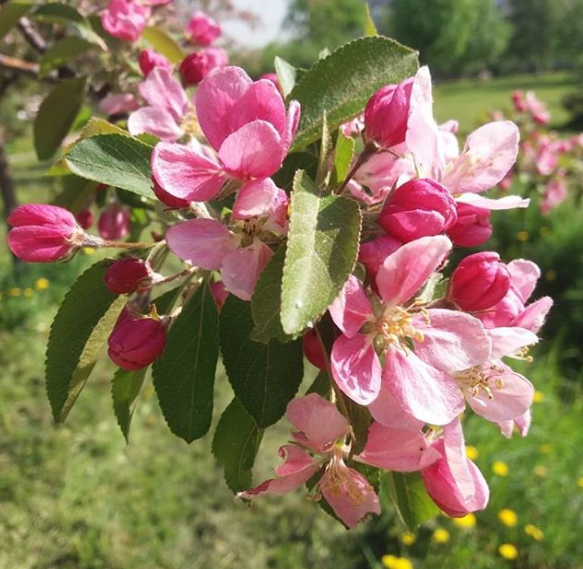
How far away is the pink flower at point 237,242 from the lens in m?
0.62

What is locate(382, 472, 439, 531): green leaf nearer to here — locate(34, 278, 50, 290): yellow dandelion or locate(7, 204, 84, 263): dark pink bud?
locate(7, 204, 84, 263): dark pink bud

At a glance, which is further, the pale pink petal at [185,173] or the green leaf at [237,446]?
the green leaf at [237,446]

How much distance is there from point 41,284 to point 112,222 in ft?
10.9

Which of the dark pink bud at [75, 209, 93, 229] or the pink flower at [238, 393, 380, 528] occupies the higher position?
the pink flower at [238, 393, 380, 528]

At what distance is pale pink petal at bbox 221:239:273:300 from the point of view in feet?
2.02

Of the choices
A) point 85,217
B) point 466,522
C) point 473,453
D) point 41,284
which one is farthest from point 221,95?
point 41,284

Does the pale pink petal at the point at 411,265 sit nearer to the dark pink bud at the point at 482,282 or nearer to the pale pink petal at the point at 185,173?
the dark pink bud at the point at 482,282

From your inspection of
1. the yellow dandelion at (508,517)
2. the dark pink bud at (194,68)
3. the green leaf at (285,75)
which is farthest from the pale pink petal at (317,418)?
the yellow dandelion at (508,517)

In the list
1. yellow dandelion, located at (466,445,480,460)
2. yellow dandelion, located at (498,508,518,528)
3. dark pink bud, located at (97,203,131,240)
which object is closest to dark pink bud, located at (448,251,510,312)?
dark pink bud, located at (97,203,131,240)

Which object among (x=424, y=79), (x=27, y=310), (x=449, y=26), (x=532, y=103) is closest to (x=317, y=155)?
(x=424, y=79)

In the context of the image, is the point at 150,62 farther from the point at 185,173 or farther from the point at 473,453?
the point at 473,453

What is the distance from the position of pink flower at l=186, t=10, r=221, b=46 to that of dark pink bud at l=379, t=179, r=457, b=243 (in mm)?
962

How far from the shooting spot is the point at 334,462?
0.74m

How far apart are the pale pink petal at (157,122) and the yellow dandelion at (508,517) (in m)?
2.29
